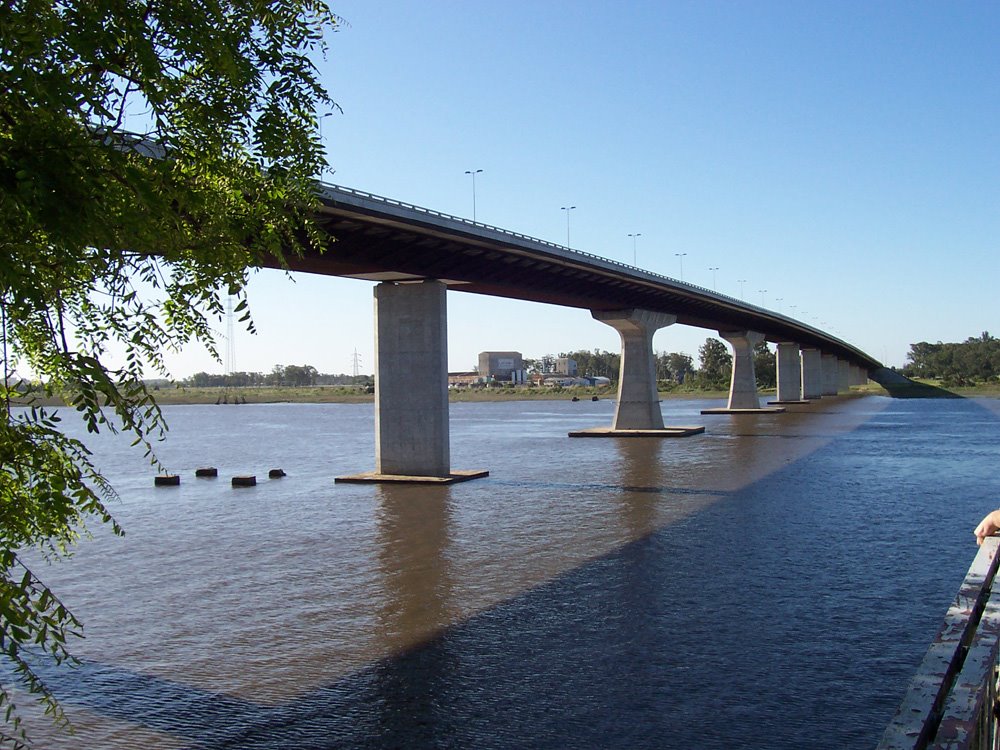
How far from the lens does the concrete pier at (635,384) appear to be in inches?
2832

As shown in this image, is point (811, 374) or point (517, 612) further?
point (811, 374)

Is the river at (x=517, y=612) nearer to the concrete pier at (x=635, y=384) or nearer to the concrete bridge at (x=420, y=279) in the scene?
the concrete bridge at (x=420, y=279)

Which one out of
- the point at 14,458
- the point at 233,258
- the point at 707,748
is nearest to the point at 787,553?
A: the point at 707,748

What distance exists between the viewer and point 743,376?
113 meters

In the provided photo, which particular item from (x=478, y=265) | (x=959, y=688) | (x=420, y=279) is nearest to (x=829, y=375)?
(x=478, y=265)

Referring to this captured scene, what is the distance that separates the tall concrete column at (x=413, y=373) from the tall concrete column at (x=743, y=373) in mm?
73501

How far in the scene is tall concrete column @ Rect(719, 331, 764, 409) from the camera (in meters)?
111

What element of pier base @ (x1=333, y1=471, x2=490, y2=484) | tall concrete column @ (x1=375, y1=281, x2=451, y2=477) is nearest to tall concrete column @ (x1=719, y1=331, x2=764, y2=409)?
pier base @ (x1=333, y1=471, x2=490, y2=484)

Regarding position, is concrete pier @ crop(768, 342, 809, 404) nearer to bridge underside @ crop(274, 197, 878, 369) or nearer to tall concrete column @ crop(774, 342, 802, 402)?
tall concrete column @ crop(774, 342, 802, 402)

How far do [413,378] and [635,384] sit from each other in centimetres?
3391

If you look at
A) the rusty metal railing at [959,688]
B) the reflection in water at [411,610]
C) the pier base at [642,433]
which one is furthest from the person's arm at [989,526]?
the pier base at [642,433]

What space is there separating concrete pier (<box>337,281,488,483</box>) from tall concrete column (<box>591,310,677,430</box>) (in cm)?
3122

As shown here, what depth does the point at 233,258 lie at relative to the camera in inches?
351

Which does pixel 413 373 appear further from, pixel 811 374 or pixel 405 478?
pixel 811 374
